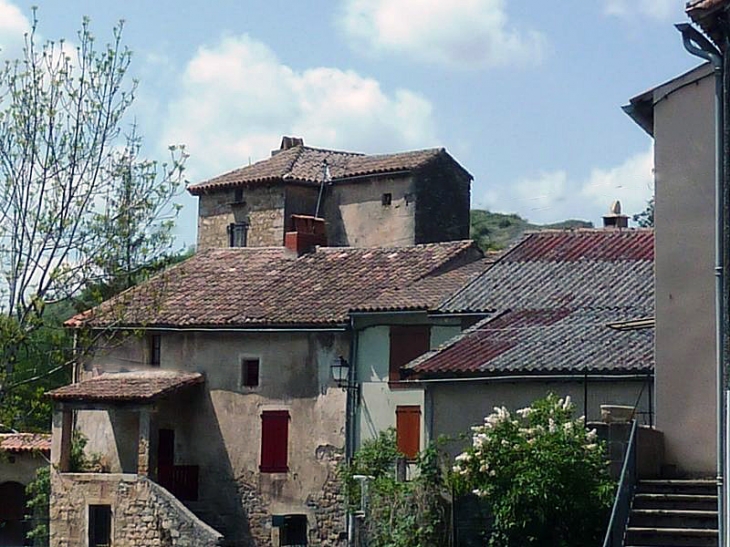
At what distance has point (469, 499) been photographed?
77.5 feet

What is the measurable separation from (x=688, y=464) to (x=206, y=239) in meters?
35.7

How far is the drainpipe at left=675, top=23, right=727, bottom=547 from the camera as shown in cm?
1730

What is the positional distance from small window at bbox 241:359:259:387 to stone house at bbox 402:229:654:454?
15.3ft

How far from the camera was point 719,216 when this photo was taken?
1775cm

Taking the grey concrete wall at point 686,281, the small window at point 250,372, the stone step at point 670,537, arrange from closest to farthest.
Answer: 1. the stone step at point 670,537
2. the grey concrete wall at point 686,281
3. the small window at point 250,372

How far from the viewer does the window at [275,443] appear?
1435 inches

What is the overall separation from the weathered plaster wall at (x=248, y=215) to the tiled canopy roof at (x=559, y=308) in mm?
15606

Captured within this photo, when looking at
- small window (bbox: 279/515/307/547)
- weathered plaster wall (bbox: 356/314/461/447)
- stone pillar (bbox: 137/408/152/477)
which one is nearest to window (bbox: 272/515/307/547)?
small window (bbox: 279/515/307/547)

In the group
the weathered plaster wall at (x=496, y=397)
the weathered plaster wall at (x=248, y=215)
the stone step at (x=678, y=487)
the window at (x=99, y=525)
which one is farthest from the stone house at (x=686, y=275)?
the weathered plaster wall at (x=248, y=215)

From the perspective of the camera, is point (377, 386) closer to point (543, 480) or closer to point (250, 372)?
point (250, 372)

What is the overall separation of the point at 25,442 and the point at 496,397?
15889mm

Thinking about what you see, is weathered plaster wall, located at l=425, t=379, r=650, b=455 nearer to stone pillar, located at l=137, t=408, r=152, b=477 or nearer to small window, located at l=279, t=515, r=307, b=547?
small window, located at l=279, t=515, r=307, b=547

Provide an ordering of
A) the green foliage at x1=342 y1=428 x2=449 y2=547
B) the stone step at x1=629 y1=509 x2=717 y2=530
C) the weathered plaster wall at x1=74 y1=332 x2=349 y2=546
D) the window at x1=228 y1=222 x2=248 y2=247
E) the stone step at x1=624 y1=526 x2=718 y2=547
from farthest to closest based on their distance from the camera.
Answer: the window at x1=228 y1=222 x2=248 y2=247, the weathered plaster wall at x1=74 y1=332 x2=349 y2=546, the green foliage at x1=342 y1=428 x2=449 y2=547, the stone step at x1=629 y1=509 x2=717 y2=530, the stone step at x1=624 y1=526 x2=718 y2=547

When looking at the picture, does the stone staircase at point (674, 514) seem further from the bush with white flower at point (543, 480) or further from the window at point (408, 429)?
the window at point (408, 429)
